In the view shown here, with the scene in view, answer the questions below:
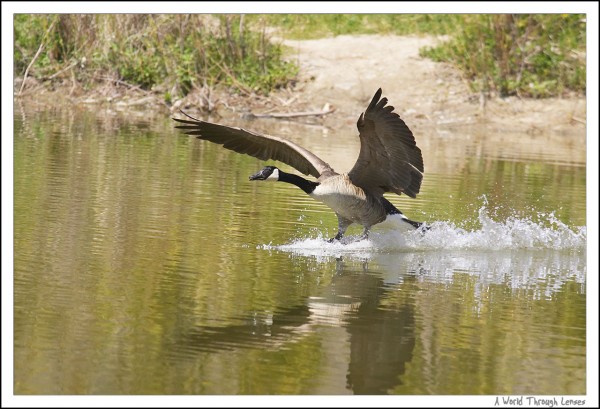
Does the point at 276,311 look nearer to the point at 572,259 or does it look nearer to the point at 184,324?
the point at 184,324

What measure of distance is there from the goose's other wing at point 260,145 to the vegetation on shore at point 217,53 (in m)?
9.78

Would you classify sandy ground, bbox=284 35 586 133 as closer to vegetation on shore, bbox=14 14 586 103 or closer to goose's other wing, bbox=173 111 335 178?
vegetation on shore, bbox=14 14 586 103

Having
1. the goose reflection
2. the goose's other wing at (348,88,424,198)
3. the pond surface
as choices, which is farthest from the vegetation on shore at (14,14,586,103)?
the goose reflection

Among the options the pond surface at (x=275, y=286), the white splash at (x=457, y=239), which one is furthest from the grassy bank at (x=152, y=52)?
the white splash at (x=457, y=239)

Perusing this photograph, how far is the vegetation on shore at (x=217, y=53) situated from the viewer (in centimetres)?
1933

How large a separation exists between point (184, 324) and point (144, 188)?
4.89 m

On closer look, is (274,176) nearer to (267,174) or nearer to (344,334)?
(267,174)

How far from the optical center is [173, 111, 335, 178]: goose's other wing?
9.21 metres

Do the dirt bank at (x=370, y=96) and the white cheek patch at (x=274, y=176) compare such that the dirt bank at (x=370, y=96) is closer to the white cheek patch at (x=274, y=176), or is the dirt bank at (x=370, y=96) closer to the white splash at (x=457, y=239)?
the white splash at (x=457, y=239)

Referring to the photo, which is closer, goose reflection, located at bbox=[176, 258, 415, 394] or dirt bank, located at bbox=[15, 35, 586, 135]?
goose reflection, located at bbox=[176, 258, 415, 394]

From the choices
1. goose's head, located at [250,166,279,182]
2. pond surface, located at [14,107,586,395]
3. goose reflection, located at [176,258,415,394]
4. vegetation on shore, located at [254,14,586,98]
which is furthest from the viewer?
vegetation on shore, located at [254,14,586,98]

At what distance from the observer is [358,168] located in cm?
917

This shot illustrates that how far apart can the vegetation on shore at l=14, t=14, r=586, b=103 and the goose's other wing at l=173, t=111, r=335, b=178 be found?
9.78m

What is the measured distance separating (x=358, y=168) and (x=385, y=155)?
0.34 m
